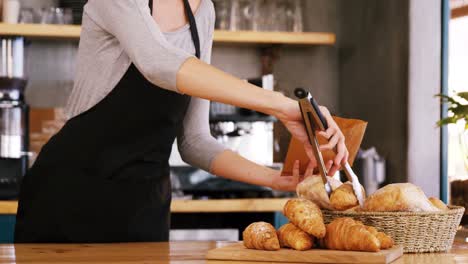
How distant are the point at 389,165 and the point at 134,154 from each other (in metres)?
2.43

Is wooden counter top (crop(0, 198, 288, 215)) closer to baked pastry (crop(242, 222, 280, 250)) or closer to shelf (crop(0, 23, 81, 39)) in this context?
shelf (crop(0, 23, 81, 39))

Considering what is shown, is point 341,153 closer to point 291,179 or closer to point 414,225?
point 414,225

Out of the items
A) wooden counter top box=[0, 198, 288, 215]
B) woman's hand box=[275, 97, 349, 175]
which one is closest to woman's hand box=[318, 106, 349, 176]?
woman's hand box=[275, 97, 349, 175]

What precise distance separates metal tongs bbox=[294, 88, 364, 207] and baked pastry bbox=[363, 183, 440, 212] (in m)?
0.05

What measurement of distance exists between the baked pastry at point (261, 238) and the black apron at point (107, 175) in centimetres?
50

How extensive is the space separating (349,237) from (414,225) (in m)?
0.15

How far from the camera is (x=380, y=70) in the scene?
404 cm

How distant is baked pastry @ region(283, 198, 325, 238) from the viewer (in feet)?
4.02

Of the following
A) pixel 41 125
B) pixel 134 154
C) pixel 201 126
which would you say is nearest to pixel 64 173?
pixel 134 154

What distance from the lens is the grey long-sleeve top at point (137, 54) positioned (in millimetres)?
1424

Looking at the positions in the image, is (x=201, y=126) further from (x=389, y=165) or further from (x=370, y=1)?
(x=370, y=1)

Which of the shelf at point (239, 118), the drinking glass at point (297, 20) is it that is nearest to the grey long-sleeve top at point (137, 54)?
the shelf at point (239, 118)

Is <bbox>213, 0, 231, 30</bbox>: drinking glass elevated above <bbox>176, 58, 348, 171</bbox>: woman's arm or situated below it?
above

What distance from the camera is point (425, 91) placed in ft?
12.2
